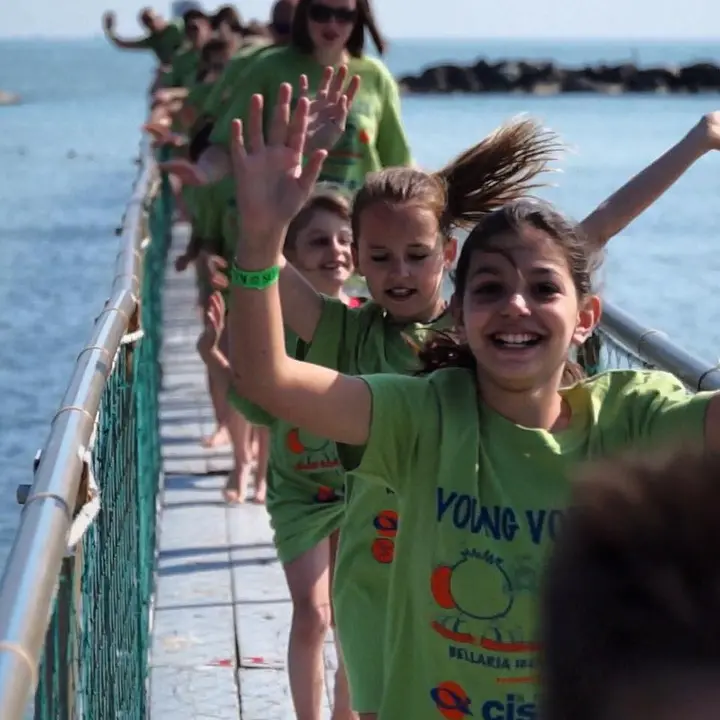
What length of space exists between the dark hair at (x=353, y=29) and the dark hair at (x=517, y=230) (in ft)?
10.2

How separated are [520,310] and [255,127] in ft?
1.60

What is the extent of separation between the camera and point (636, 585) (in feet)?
2.83

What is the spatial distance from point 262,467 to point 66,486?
4861mm

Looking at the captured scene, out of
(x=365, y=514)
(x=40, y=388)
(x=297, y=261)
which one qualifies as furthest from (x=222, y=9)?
(x=365, y=514)

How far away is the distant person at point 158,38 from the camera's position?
1680cm

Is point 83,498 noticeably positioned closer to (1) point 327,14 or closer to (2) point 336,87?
(2) point 336,87

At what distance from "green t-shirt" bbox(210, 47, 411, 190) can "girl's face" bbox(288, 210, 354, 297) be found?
3.39 ft

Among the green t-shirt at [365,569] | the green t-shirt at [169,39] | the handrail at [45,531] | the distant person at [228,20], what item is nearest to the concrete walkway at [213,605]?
the green t-shirt at [365,569]

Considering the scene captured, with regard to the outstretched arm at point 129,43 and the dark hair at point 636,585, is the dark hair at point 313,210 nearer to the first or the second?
the dark hair at point 636,585

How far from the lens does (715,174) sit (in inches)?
1331

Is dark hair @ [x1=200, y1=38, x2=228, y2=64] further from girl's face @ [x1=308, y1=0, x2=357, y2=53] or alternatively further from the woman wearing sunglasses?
girl's face @ [x1=308, y1=0, x2=357, y2=53]

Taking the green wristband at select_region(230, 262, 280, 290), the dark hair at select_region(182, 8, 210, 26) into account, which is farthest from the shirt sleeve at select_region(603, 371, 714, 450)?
the dark hair at select_region(182, 8, 210, 26)

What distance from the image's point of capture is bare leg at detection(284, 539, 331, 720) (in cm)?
439

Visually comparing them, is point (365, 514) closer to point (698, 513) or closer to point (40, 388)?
point (698, 513)
